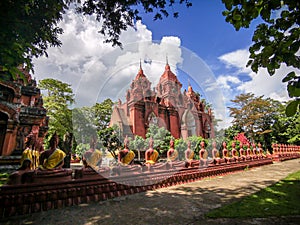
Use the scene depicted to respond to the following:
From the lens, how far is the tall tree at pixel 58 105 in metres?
17.8

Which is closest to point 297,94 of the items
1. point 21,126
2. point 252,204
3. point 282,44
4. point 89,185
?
point 282,44

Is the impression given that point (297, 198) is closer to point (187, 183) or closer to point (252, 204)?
point (252, 204)

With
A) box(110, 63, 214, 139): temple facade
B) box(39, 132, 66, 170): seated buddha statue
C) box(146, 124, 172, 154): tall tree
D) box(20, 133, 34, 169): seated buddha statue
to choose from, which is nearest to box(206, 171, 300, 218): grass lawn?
box(39, 132, 66, 170): seated buddha statue

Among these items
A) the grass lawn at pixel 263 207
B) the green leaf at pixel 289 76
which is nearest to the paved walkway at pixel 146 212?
the grass lawn at pixel 263 207

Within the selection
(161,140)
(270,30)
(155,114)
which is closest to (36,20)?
(270,30)

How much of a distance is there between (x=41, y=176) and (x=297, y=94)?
4.63 meters

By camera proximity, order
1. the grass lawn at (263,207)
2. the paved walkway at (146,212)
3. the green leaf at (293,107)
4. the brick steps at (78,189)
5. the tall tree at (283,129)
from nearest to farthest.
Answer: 1. the green leaf at (293,107)
2. the paved walkway at (146,212)
3. the grass lawn at (263,207)
4. the brick steps at (78,189)
5. the tall tree at (283,129)

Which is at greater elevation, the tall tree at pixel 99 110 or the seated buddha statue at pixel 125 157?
the tall tree at pixel 99 110

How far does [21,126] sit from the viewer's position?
32.4ft

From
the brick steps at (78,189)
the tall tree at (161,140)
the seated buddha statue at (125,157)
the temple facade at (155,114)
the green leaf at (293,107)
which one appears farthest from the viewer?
the temple facade at (155,114)

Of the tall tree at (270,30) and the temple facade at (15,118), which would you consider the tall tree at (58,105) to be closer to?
the temple facade at (15,118)

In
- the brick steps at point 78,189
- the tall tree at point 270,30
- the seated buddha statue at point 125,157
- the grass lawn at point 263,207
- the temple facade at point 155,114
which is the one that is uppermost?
the temple facade at point 155,114

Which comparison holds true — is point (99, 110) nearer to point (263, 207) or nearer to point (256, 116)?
point (263, 207)

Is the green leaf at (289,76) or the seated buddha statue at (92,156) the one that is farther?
the seated buddha statue at (92,156)
